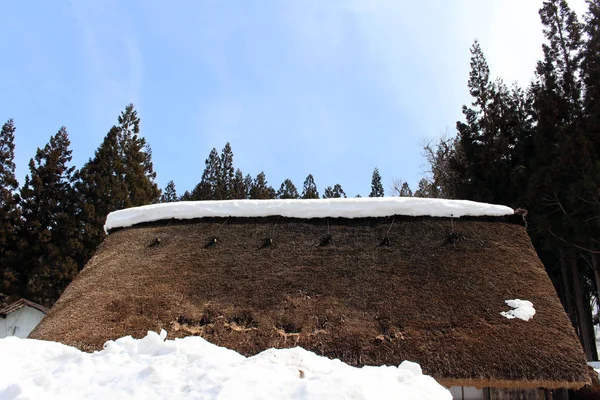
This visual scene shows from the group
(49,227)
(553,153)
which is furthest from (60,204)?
(553,153)

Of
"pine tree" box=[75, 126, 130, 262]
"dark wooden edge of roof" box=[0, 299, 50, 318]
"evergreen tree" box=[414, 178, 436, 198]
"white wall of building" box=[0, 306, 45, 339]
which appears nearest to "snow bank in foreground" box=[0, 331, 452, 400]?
"dark wooden edge of roof" box=[0, 299, 50, 318]

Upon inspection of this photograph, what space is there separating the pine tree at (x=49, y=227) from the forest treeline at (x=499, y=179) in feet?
0.14

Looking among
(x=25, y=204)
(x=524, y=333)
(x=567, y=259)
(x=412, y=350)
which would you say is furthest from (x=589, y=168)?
(x=25, y=204)

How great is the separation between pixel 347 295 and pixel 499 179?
1119cm

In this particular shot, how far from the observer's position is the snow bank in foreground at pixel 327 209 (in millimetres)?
6906

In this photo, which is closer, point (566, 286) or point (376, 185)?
point (566, 286)

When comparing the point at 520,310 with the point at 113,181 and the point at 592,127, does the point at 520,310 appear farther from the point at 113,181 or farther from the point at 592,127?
the point at 113,181

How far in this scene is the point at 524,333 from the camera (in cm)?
493

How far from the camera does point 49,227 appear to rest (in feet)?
55.1

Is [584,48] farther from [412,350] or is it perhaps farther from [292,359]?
[292,359]

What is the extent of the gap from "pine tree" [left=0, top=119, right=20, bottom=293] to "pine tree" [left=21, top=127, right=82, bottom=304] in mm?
354

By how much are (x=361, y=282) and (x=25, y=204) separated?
1623cm

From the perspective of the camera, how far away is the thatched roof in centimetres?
484

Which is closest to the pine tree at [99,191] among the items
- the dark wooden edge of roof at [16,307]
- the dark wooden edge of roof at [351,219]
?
the dark wooden edge of roof at [16,307]
